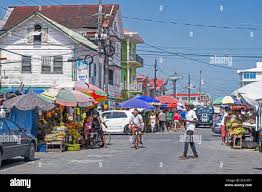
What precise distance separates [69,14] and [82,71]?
49.1 feet

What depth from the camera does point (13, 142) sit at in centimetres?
1667

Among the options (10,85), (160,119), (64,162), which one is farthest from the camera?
(10,85)

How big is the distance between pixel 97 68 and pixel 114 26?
6.11 m

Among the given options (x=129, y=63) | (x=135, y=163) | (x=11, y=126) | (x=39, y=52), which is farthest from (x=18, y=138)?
(x=129, y=63)

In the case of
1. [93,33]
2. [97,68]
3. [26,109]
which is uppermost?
[93,33]

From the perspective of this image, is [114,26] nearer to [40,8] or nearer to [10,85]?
[40,8]

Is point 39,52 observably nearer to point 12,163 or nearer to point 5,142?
point 12,163

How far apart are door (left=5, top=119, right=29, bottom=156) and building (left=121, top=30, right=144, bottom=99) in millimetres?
46932

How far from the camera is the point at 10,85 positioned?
48.2 metres

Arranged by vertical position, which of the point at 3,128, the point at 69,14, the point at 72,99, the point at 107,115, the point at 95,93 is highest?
the point at 69,14

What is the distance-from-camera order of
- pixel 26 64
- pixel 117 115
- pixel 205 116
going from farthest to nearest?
pixel 205 116, pixel 26 64, pixel 117 115

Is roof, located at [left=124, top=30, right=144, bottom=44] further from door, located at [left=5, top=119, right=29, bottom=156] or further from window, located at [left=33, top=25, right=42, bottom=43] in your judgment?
door, located at [left=5, top=119, right=29, bottom=156]
